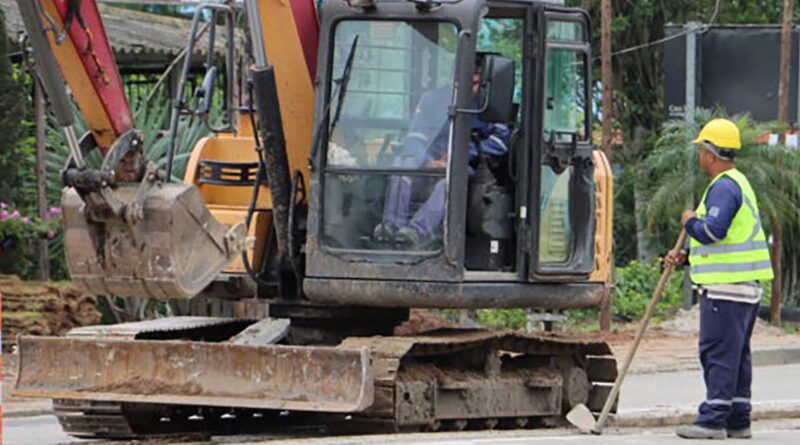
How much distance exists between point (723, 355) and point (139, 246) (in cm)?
386

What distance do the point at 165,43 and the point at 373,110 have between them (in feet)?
45.6

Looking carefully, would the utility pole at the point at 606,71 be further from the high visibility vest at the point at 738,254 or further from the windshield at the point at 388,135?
the windshield at the point at 388,135

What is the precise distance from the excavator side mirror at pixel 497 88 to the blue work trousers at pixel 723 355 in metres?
1.82

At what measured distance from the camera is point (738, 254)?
42.9 feet

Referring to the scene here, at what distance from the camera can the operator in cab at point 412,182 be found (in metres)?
13.2

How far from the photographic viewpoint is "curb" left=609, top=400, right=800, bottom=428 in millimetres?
14148

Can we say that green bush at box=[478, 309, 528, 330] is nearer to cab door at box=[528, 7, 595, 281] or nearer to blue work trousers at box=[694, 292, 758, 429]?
cab door at box=[528, 7, 595, 281]

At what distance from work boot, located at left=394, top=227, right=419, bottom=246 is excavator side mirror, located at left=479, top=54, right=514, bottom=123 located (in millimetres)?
902

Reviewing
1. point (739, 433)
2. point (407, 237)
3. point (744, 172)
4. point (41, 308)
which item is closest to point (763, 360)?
point (744, 172)

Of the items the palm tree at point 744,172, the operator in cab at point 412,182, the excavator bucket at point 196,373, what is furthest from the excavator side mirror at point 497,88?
the palm tree at point 744,172

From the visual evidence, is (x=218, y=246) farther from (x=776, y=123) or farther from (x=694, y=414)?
(x=776, y=123)

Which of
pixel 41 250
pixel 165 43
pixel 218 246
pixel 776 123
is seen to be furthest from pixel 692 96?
pixel 218 246

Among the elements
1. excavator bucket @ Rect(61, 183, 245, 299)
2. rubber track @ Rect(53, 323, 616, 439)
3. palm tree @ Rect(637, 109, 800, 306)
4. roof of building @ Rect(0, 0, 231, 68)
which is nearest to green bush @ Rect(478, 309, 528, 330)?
palm tree @ Rect(637, 109, 800, 306)

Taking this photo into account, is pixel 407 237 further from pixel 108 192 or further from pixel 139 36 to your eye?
pixel 139 36
